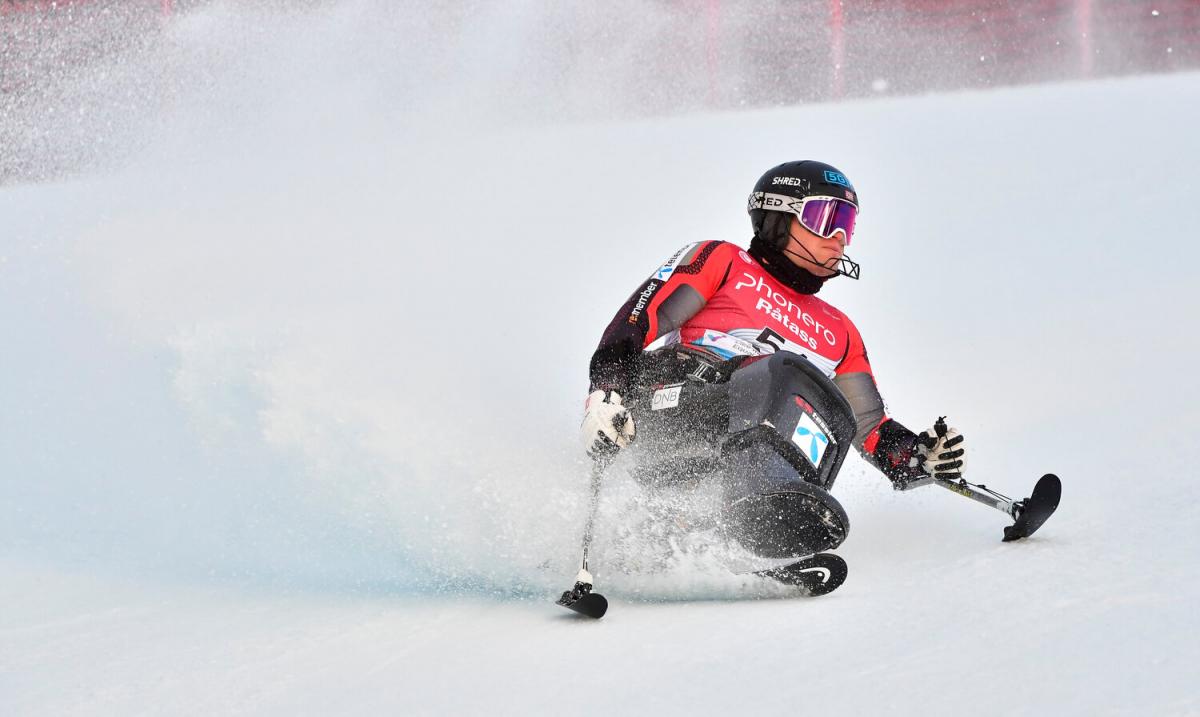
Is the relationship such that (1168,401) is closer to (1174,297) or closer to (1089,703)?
(1174,297)

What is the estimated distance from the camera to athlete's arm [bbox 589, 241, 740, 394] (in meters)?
3.62

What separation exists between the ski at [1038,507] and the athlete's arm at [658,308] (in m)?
1.15

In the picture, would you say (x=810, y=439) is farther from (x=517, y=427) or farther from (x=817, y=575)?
(x=517, y=427)

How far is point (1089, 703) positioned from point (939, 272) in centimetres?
687

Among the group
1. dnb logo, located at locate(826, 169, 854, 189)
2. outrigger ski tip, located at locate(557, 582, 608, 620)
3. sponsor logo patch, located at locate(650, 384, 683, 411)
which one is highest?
dnb logo, located at locate(826, 169, 854, 189)

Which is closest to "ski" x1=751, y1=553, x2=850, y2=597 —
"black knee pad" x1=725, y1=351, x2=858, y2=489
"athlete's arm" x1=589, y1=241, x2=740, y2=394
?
"black knee pad" x1=725, y1=351, x2=858, y2=489

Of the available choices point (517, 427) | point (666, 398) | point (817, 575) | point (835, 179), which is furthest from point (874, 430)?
point (517, 427)

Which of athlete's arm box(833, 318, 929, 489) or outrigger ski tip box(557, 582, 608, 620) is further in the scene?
athlete's arm box(833, 318, 929, 489)

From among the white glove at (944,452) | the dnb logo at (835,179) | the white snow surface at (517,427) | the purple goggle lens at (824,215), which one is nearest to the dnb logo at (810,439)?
the white snow surface at (517,427)

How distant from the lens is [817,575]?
10.6 ft

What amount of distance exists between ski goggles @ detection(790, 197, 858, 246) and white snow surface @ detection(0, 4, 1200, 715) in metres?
1.05

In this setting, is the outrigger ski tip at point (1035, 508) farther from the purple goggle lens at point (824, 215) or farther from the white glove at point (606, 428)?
the white glove at point (606, 428)

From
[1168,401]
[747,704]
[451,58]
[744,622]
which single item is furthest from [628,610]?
[451,58]

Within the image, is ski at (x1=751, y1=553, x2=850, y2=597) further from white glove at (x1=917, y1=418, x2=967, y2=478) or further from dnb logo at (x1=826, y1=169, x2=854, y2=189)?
dnb logo at (x1=826, y1=169, x2=854, y2=189)
